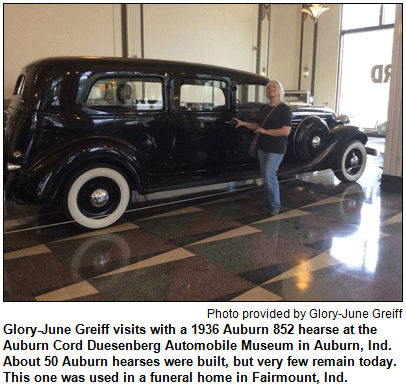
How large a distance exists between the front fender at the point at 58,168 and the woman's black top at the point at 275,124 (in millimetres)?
1493

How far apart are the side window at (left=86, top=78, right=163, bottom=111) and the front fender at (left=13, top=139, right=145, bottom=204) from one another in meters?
0.41

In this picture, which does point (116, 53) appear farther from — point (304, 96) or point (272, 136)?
point (272, 136)

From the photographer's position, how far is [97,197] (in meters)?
3.88

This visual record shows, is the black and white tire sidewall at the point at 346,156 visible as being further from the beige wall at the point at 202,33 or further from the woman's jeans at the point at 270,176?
the beige wall at the point at 202,33

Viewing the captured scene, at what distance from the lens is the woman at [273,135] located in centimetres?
412

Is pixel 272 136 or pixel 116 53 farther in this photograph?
pixel 116 53

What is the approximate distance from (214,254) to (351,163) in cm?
357

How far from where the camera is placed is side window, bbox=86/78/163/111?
3893 mm

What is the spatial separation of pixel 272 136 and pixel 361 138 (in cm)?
258

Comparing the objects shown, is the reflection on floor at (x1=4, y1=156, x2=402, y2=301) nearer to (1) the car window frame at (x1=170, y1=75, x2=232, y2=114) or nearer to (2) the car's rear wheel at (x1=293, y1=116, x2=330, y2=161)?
(2) the car's rear wheel at (x1=293, y1=116, x2=330, y2=161)

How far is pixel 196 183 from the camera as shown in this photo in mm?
4605

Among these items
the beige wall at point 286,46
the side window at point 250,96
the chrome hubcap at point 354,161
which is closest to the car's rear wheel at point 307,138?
the side window at point 250,96

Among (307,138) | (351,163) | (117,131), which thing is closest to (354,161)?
(351,163)
